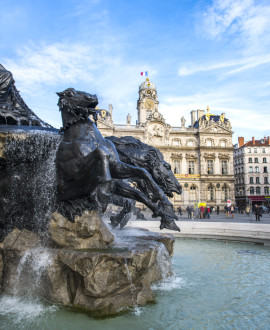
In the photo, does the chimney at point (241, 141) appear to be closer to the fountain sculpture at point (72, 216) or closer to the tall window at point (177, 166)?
the tall window at point (177, 166)

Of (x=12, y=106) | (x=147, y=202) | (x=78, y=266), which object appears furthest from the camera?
(x=12, y=106)

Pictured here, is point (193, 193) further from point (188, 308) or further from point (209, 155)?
point (188, 308)

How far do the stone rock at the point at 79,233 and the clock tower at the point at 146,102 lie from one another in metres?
45.2

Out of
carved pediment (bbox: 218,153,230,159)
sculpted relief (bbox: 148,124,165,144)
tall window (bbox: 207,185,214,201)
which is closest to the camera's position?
tall window (bbox: 207,185,214,201)

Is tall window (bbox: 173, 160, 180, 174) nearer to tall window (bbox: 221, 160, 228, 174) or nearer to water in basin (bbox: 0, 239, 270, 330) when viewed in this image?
tall window (bbox: 221, 160, 228, 174)

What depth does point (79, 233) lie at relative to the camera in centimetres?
429

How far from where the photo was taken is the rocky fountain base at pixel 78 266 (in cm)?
350

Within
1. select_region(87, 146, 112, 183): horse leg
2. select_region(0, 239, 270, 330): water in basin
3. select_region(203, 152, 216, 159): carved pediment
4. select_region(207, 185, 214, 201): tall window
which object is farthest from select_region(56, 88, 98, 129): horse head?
select_region(203, 152, 216, 159): carved pediment

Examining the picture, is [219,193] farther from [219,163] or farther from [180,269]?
[180,269]

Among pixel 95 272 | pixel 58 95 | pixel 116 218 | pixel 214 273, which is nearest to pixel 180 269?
pixel 214 273

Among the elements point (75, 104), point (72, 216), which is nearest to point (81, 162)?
point (72, 216)

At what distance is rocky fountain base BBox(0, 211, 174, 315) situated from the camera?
11.5ft

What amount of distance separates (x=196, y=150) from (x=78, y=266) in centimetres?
4514

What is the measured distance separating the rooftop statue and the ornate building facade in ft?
125
